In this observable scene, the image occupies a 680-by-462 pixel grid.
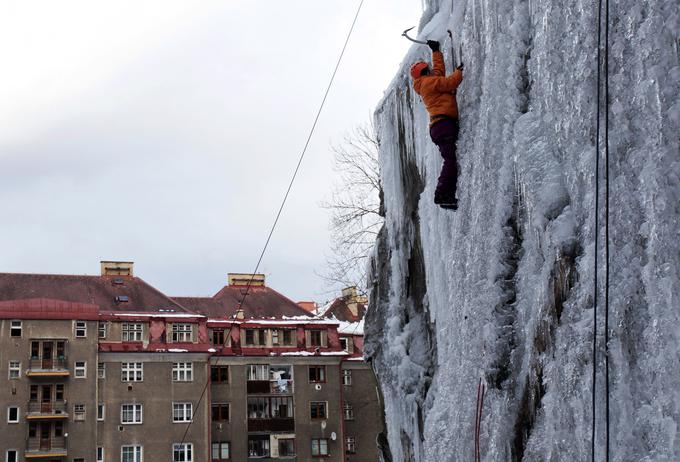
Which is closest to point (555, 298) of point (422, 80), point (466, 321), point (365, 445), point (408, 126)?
point (466, 321)

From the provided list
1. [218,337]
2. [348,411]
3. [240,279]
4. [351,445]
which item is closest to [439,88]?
[218,337]

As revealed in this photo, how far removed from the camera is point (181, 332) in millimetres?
45188

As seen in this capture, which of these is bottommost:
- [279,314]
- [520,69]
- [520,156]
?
[279,314]

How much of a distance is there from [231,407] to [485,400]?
36787 mm

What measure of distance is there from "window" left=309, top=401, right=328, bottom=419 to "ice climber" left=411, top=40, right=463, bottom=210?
3637cm

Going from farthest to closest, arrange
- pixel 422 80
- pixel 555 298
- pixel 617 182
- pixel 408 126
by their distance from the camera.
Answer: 1. pixel 408 126
2. pixel 422 80
3. pixel 555 298
4. pixel 617 182

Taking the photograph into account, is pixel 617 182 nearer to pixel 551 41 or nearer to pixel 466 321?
pixel 551 41

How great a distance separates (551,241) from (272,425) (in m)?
38.4

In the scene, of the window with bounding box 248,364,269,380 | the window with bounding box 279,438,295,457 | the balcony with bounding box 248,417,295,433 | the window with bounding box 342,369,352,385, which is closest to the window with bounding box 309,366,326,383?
the window with bounding box 342,369,352,385

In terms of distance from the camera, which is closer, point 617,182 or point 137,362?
point 617,182

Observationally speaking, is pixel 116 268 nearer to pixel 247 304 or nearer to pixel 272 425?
pixel 247 304

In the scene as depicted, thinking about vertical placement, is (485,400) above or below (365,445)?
above

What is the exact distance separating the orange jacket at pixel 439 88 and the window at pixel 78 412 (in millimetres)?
34353

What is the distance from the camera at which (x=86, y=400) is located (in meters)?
41.9
